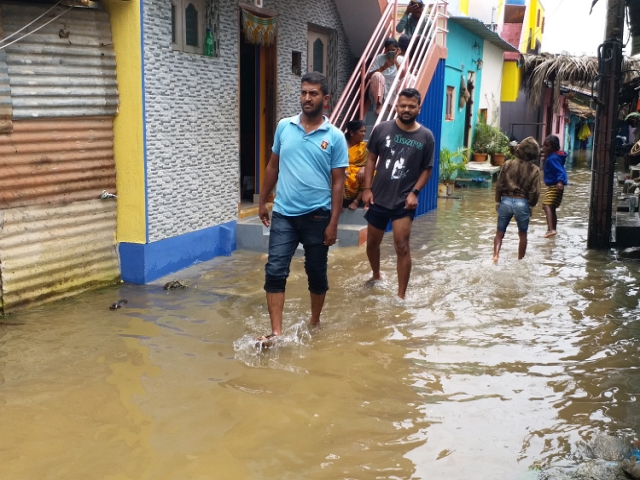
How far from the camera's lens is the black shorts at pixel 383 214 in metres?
6.30

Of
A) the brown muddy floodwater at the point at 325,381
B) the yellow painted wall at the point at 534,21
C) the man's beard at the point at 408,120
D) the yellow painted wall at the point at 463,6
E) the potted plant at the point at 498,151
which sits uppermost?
the yellow painted wall at the point at 534,21

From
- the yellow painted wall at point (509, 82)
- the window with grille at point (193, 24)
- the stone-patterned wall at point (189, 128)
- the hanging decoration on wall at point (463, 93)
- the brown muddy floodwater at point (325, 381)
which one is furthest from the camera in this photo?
the yellow painted wall at point (509, 82)

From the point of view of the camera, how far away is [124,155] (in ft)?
22.5

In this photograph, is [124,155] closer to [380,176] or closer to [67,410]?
[380,176]

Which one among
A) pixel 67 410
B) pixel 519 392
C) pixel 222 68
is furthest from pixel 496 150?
pixel 67 410

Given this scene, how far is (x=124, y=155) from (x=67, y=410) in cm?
345

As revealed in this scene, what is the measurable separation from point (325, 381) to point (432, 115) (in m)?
7.97

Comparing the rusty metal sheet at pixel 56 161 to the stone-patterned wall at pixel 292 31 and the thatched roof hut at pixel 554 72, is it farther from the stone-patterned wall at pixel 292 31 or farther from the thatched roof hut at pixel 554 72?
the thatched roof hut at pixel 554 72

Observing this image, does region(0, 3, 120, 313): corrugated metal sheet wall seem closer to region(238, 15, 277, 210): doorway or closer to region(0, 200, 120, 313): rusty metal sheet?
region(0, 200, 120, 313): rusty metal sheet

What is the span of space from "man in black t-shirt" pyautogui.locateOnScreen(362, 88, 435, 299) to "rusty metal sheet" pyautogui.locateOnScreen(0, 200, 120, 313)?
8.55 feet

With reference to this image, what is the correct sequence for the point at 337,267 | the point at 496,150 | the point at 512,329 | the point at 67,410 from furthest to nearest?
the point at 496,150, the point at 337,267, the point at 512,329, the point at 67,410

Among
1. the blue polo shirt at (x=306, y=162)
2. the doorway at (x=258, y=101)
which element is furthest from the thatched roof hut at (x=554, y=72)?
the blue polo shirt at (x=306, y=162)

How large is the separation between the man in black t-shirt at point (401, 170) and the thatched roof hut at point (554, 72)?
15282 mm

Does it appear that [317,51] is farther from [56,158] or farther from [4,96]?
[4,96]
